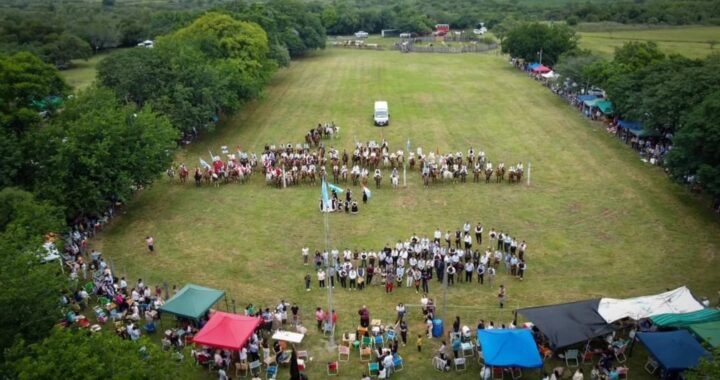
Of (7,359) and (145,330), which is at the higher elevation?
(7,359)

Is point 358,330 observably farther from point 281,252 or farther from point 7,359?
point 7,359

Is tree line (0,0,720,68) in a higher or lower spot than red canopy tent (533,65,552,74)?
higher

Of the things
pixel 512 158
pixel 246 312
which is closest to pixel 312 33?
pixel 512 158

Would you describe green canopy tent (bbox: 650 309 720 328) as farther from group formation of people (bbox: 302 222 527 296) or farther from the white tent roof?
group formation of people (bbox: 302 222 527 296)

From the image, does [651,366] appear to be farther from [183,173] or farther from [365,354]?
[183,173]

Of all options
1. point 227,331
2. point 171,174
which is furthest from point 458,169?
point 227,331

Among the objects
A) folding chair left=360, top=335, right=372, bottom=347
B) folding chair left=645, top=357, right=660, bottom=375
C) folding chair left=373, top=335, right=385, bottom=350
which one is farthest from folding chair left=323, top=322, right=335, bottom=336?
folding chair left=645, top=357, right=660, bottom=375

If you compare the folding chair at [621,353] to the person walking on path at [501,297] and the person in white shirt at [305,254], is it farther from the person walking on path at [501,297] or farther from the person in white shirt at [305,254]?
the person in white shirt at [305,254]
